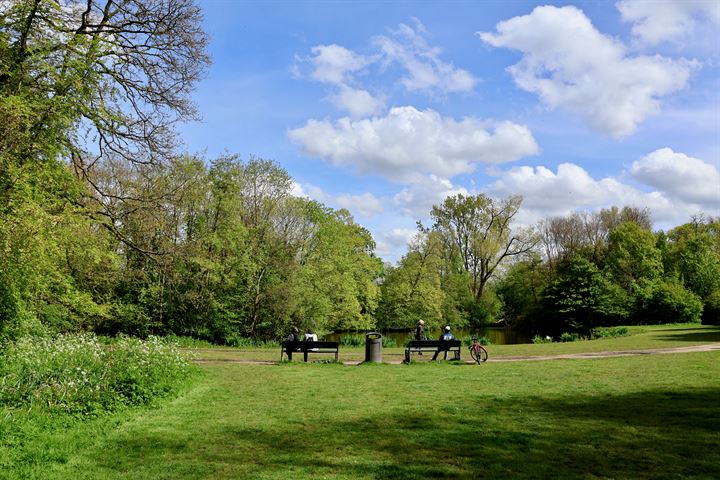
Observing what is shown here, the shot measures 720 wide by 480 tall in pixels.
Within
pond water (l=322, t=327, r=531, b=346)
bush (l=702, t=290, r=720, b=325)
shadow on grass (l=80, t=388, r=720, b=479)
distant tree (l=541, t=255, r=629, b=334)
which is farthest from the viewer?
distant tree (l=541, t=255, r=629, b=334)

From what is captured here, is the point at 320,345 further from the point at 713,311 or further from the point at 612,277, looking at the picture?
the point at 612,277

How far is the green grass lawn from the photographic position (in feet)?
18.6

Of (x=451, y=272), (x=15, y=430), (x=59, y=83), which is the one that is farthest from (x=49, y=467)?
(x=451, y=272)

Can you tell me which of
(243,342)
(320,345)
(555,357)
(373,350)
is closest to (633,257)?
(555,357)

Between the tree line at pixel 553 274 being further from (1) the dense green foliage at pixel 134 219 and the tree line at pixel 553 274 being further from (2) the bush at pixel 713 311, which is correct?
(1) the dense green foliage at pixel 134 219

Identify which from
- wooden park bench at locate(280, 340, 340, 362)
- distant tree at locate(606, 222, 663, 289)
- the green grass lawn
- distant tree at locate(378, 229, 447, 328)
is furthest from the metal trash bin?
distant tree at locate(606, 222, 663, 289)

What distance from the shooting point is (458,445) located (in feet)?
21.2

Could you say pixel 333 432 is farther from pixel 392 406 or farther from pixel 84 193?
pixel 84 193

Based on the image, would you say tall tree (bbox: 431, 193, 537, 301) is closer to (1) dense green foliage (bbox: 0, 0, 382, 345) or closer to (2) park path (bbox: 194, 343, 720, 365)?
(1) dense green foliage (bbox: 0, 0, 382, 345)

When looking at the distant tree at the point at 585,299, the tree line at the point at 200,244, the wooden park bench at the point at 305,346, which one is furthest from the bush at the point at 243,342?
the distant tree at the point at 585,299

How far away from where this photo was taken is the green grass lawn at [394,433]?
566 centimetres

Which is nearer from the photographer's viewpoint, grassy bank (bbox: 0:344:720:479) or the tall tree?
grassy bank (bbox: 0:344:720:479)

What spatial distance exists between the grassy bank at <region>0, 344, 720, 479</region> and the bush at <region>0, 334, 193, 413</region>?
0.59 metres

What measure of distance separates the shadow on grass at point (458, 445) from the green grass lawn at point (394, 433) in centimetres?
2
